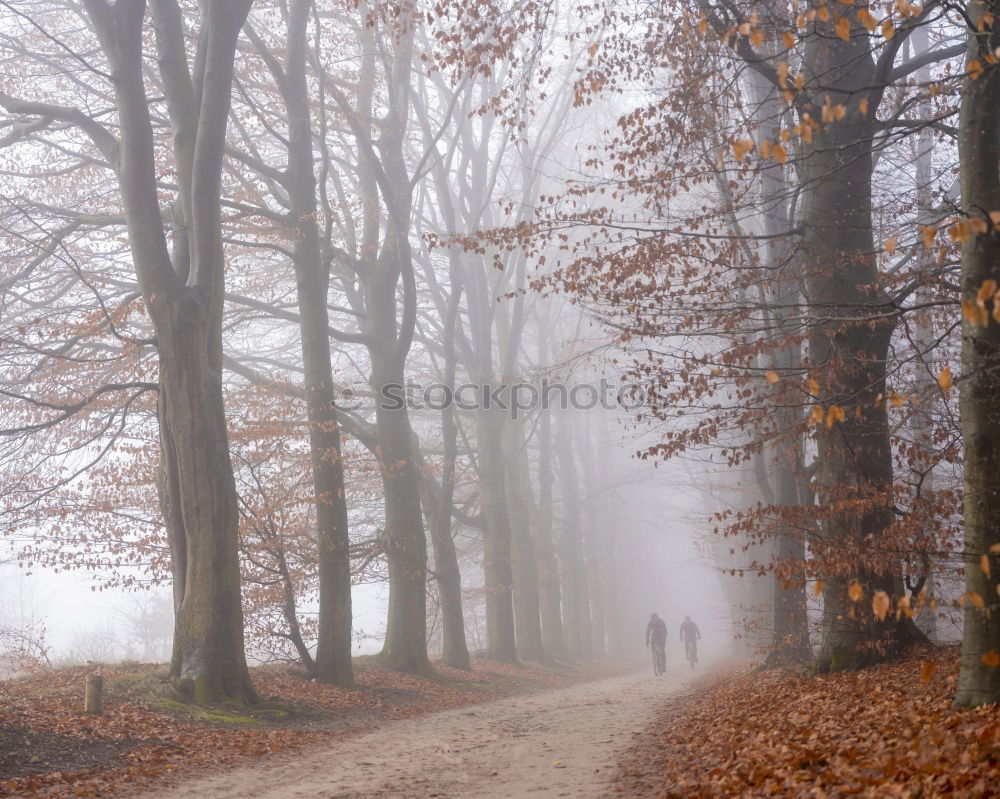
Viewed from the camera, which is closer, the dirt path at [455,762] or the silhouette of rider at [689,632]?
the dirt path at [455,762]

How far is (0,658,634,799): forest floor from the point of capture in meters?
7.12

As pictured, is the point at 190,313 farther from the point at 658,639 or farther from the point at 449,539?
Answer: the point at 658,639

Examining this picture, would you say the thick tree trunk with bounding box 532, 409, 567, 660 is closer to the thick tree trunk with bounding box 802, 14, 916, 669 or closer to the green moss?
the thick tree trunk with bounding box 802, 14, 916, 669

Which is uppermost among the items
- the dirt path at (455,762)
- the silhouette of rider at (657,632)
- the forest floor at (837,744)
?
the forest floor at (837,744)

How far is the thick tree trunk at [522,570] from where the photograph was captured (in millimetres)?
25781

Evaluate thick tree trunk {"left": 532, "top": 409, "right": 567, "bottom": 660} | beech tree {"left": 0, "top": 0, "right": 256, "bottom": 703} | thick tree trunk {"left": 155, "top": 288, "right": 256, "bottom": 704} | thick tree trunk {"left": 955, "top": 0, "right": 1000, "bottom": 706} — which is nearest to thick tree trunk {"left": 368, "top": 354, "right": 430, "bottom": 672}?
beech tree {"left": 0, "top": 0, "right": 256, "bottom": 703}

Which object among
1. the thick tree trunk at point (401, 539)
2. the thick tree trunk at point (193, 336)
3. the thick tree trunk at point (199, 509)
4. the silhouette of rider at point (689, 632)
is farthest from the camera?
the silhouette of rider at point (689, 632)

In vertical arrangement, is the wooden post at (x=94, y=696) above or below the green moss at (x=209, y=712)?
above

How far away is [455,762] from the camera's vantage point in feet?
27.1

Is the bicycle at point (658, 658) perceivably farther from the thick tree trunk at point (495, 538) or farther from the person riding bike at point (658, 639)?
the thick tree trunk at point (495, 538)

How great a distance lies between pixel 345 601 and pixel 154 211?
6684 millimetres

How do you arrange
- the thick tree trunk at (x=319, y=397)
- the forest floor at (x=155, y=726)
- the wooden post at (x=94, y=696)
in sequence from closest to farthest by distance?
the forest floor at (x=155, y=726) → the wooden post at (x=94, y=696) → the thick tree trunk at (x=319, y=397)

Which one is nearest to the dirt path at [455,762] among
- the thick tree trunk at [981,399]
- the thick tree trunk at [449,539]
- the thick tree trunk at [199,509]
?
the thick tree trunk at [199,509]

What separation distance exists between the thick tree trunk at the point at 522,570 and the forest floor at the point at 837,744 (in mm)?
15977
